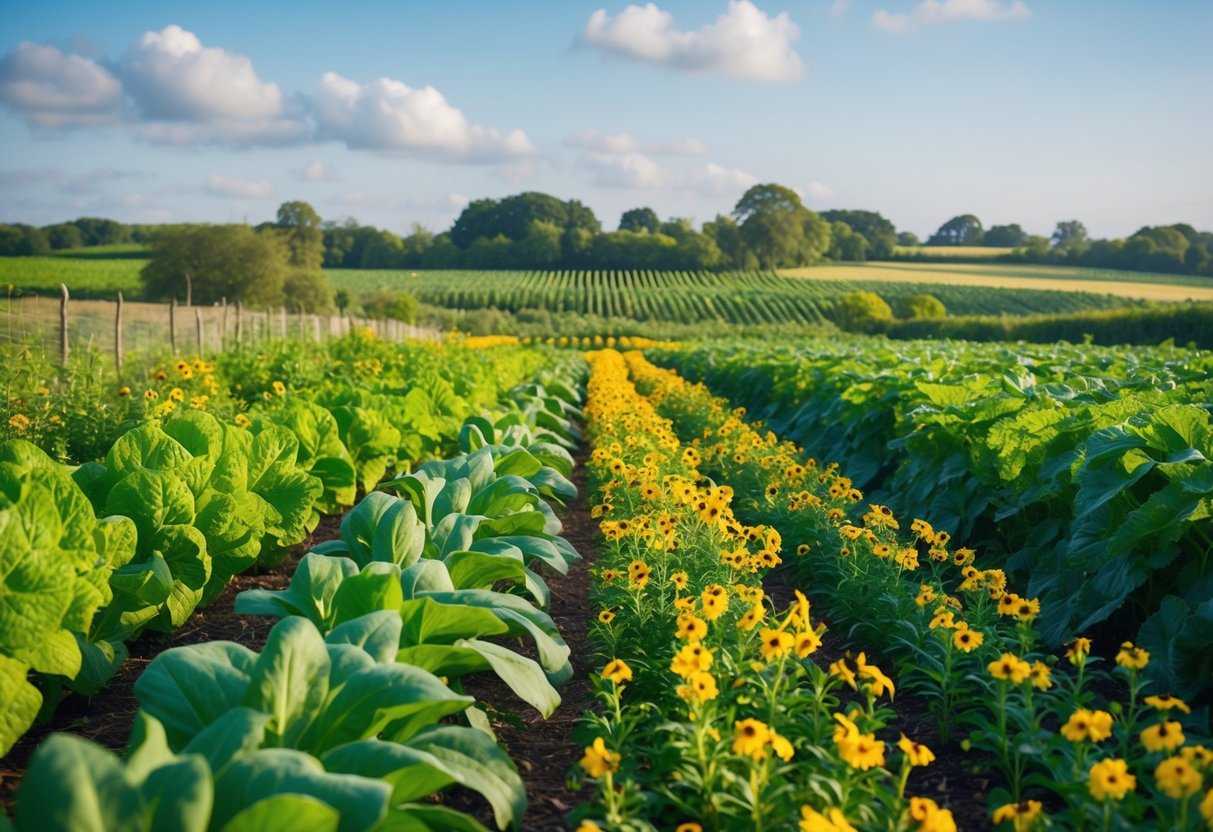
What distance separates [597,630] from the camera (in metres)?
3.76

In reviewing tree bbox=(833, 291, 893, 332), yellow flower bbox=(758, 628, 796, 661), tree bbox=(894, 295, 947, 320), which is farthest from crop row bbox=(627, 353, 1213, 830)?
tree bbox=(894, 295, 947, 320)

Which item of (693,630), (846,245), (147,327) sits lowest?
(693,630)

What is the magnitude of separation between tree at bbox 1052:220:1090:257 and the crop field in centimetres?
9963

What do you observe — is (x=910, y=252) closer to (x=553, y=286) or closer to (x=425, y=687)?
(x=553, y=286)

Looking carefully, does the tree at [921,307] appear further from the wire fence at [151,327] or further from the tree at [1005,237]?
the tree at [1005,237]

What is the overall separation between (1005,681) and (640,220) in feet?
410

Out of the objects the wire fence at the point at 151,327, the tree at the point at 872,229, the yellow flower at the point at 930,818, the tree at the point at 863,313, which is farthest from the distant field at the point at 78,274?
the tree at the point at 872,229

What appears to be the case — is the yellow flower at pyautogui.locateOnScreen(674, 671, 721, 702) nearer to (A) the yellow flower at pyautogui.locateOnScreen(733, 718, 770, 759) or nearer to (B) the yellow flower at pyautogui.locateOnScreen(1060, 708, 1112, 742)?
(A) the yellow flower at pyautogui.locateOnScreen(733, 718, 770, 759)

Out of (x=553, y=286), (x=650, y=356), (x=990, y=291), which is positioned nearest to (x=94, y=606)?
(x=650, y=356)

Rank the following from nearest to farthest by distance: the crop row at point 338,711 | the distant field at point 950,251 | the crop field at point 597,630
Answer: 1. the crop row at point 338,711
2. the crop field at point 597,630
3. the distant field at point 950,251

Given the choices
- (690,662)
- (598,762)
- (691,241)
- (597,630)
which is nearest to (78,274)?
(597,630)

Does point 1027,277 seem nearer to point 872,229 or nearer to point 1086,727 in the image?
point 872,229

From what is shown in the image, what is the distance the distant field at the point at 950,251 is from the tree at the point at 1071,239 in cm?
556

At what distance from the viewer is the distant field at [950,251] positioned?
10675 cm
